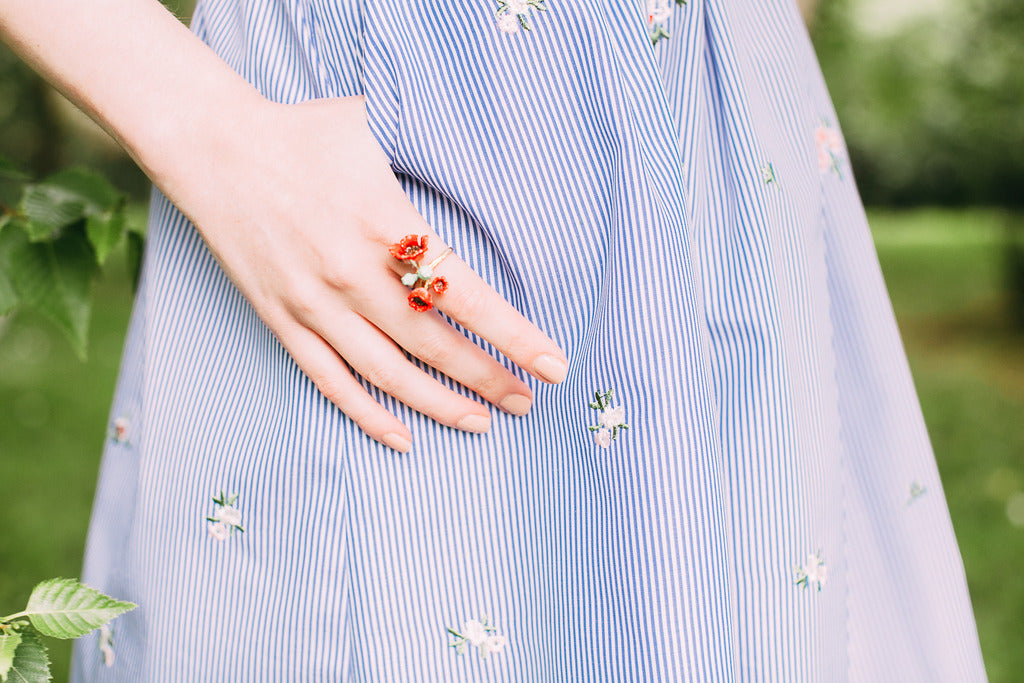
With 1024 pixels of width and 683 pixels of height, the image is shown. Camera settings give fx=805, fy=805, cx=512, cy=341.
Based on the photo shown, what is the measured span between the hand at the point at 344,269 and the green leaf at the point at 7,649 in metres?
0.30

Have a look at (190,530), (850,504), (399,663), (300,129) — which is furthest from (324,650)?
(850,504)

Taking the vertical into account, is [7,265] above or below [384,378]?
above

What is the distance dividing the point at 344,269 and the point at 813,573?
0.53 meters

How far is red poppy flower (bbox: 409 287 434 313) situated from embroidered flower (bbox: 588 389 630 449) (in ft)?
0.55

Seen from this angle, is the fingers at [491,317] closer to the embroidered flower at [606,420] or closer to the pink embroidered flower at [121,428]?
the embroidered flower at [606,420]

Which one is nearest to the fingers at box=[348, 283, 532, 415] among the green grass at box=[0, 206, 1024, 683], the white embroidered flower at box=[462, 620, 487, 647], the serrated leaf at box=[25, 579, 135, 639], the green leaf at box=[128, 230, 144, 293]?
the white embroidered flower at box=[462, 620, 487, 647]

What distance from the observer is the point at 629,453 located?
27.0 inches

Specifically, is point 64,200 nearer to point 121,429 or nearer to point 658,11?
point 121,429

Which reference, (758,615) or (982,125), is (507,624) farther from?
(982,125)

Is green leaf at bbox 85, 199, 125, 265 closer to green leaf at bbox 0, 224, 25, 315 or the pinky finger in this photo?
green leaf at bbox 0, 224, 25, 315

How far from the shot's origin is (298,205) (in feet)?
2.32

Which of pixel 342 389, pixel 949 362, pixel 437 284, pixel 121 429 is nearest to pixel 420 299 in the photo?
pixel 437 284

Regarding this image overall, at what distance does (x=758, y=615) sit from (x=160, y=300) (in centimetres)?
69

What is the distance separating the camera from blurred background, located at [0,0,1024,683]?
2.90 m
